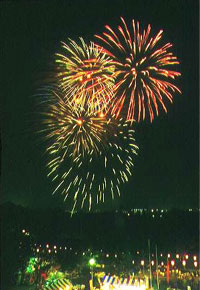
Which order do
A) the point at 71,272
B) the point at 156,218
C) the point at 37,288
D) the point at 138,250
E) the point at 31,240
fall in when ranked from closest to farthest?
the point at 37,288 → the point at 71,272 → the point at 31,240 → the point at 138,250 → the point at 156,218

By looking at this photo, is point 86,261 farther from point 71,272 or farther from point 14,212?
point 14,212

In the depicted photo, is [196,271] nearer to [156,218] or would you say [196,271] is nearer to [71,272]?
[71,272]

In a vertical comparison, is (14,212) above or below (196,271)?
above

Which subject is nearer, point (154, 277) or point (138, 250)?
point (154, 277)

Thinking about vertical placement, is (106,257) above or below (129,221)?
below

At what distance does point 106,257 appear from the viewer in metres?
32.0

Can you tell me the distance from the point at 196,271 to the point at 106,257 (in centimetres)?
1195

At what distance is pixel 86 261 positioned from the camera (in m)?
31.9

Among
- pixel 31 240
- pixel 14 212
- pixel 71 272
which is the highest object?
pixel 14 212

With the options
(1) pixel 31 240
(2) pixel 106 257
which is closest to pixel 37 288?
(1) pixel 31 240

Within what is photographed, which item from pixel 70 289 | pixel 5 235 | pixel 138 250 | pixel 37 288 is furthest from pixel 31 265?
pixel 138 250

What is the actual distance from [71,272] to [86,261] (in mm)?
3606

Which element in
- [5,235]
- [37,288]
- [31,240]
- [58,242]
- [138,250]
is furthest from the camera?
[58,242]

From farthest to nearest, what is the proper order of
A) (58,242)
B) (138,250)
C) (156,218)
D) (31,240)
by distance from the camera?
(156,218) < (58,242) < (138,250) < (31,240)
